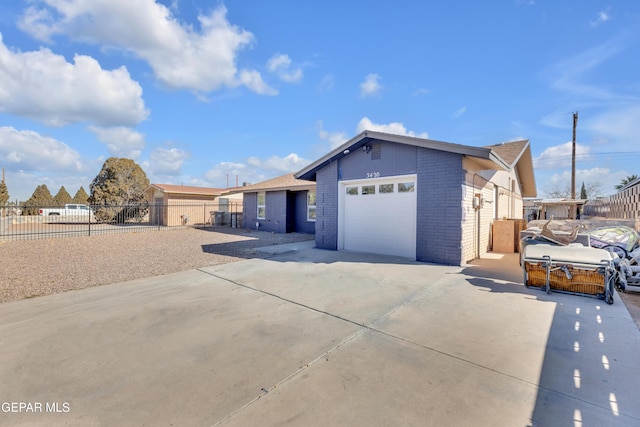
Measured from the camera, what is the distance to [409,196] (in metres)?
8.54

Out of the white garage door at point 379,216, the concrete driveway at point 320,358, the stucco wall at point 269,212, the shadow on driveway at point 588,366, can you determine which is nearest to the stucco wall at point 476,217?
the white garage door at point 379,216

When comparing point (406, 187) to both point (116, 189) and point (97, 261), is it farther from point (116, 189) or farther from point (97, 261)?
point (116, 189)

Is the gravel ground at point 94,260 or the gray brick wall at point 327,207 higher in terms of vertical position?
the gray brick wall at point 327,207

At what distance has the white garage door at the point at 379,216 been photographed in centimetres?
858

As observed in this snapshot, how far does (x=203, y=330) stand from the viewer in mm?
3666

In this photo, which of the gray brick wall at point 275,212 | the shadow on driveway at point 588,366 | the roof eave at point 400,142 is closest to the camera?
the shadow on driveway at point 588,366

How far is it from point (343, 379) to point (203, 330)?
6.94ft

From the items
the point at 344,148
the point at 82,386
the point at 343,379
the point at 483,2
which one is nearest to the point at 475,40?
the point at 483,2

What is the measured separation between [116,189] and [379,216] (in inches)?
950

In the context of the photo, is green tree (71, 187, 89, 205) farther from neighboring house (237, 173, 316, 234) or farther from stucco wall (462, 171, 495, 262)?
stucco wall (462, 171, 495, 262)

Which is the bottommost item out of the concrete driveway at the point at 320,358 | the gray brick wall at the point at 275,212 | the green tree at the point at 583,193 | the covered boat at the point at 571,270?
the concrete driveway at the point at 320,358

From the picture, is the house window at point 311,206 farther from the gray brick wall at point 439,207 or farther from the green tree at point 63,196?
the green tree at point 63,196

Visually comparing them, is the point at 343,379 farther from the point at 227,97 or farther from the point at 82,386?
the point at 227,97

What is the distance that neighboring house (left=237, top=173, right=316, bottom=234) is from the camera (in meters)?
15.6
